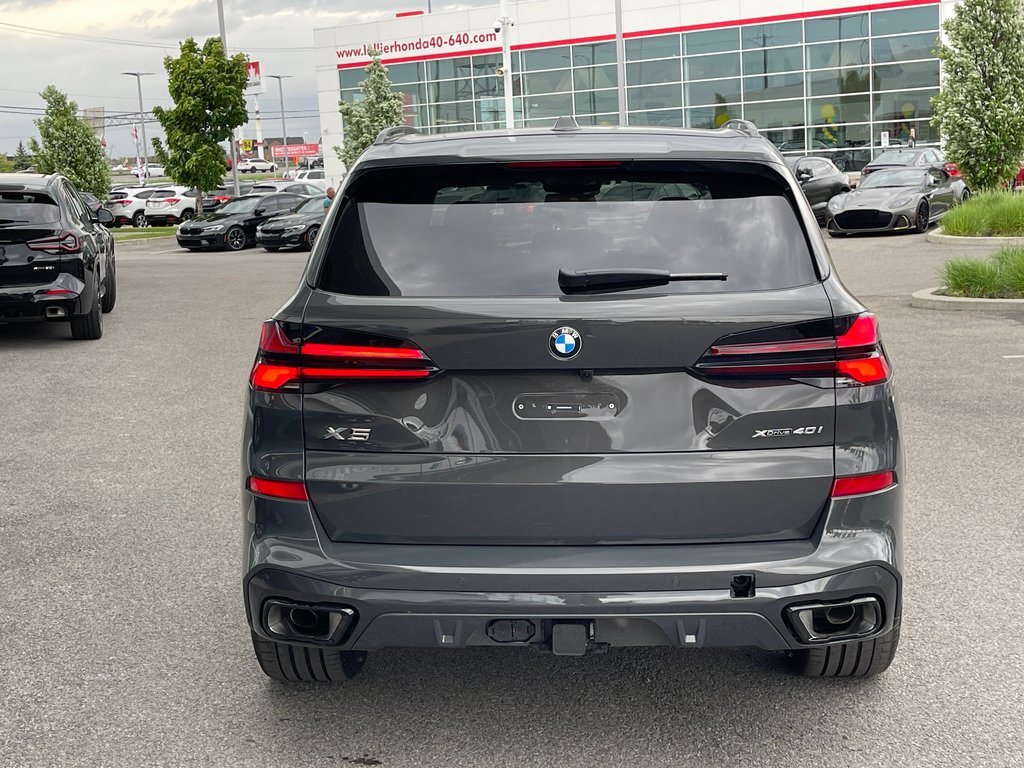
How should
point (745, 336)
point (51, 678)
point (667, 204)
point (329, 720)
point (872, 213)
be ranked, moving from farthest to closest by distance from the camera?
1. point (872, 213)
2. point (51, 678)
3. point (329, 720)
4. point (667, 204)
5. point (745, 336)

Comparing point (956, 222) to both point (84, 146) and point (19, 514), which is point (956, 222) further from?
point (84, 146)

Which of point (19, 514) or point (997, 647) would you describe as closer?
point (997, 647)

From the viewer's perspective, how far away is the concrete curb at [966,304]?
13.3 meters

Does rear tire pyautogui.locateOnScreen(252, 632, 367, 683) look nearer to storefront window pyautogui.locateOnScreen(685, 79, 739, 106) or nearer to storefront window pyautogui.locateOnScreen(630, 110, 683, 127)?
storefront window pyautogui.locateOnScreen(630, 110, 683, 127)

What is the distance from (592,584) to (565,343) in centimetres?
64

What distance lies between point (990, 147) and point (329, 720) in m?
23.3

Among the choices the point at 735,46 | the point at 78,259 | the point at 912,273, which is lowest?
the point at 912,273

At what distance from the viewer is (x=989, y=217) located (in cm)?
2034

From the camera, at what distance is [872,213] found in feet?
78.1

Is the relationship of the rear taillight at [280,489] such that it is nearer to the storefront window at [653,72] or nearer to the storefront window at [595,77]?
the storefront window at [653,72]

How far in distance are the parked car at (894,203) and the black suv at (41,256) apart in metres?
15.7

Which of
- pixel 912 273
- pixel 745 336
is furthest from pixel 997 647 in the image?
pixel 912 273

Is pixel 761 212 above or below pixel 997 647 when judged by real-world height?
above

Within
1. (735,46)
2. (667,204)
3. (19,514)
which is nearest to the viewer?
(667,204)
